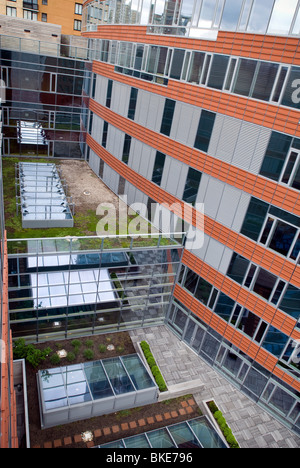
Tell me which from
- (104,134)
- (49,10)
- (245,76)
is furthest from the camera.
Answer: (49,10)

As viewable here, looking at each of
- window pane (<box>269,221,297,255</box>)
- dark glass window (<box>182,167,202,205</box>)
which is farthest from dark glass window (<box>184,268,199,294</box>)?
window pane (<box>269,221,297,255</box>)

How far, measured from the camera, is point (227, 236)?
15.9m

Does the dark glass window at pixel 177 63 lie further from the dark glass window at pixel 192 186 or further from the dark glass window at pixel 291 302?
the dark glass window at pixel 291 302

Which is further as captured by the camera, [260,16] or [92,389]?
[92,389]

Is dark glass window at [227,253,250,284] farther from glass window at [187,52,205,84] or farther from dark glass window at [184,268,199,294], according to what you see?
glass window at [187,52,205,84]

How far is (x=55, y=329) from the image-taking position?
18.8m

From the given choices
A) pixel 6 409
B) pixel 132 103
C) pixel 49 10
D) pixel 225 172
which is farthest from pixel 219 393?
pixel 49 10

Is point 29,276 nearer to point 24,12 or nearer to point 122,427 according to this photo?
point 122,427

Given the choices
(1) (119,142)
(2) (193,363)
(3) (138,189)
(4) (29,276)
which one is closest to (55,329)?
(4) (29,276)

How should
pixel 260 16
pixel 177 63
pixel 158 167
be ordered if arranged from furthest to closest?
pixel 158 167 < pixel 177 63 < pixel 260 16

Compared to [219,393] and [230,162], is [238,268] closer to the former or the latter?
[230,162]

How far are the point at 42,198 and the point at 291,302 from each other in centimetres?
1689

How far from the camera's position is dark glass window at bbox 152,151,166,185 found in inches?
770

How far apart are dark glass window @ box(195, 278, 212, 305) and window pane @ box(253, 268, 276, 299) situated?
112 inches
